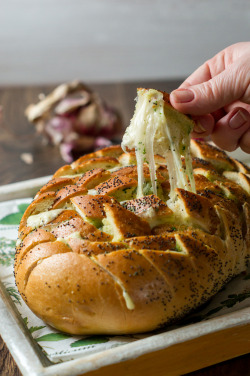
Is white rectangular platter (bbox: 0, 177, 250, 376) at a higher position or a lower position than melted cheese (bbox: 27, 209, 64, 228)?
lower

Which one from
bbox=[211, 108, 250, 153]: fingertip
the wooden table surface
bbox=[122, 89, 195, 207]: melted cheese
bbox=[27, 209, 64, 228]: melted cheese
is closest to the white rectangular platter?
bbox=[27, 209, 64, 228]: melted cheese

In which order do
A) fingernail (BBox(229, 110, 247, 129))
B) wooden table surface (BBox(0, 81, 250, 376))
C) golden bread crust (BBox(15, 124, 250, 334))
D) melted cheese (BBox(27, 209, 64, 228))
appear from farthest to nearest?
wooden table surface (BBox(0, 81, 250, 376)), fingernail (BBox(229, 110, 247, 129)), melted cheese (BBox(27, 209, 64, 228)), golden bread crust (BBox(15, 124, 250, 334))

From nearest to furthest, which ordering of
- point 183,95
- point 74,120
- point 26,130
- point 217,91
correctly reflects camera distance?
1. point 183,95
2. point 217,91
3. point 74,120
4. point 26,130

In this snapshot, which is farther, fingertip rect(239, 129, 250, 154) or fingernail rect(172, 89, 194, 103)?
fingertip rect(239, 129, 250, 154)

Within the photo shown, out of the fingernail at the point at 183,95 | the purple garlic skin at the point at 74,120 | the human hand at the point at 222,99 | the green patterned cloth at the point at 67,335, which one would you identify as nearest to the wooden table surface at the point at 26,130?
the purple garlic skin at the point at 74,120

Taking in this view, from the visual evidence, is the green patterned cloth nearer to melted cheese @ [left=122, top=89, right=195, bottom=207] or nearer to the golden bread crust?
the golden bread crust

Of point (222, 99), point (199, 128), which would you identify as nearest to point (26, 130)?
point (199, 128)

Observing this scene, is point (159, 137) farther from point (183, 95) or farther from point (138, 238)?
point (138, 238)
